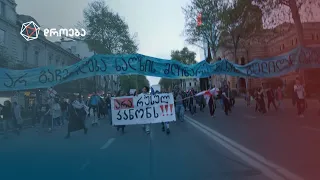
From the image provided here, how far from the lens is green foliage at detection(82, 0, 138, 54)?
4247cm

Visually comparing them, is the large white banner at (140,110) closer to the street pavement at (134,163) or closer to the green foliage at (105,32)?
the street pavement at (134,163)

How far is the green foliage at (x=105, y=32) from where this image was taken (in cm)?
4247

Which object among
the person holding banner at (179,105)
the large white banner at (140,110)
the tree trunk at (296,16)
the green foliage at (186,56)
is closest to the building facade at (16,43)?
the person holding banner at (179,105)

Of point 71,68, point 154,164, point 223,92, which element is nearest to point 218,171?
point 154,164

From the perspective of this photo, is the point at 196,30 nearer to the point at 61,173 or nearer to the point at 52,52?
the point at 52,52

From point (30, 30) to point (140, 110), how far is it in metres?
22.4

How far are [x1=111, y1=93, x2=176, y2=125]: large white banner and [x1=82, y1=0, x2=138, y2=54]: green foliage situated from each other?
111 feet

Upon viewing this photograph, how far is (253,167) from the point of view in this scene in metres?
6.32

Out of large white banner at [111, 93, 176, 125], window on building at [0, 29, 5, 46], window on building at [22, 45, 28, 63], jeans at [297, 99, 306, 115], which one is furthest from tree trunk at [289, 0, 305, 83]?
window on building at [22, 45, 28, 63]

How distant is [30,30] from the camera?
1115 inches

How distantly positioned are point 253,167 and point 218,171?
758 millimetres

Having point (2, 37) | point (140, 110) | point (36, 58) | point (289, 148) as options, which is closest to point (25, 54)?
point (36, 58)

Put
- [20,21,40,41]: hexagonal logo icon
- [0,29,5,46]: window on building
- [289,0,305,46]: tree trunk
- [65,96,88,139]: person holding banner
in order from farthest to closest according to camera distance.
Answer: [20,21,40,41]: hexagonal logo icon
[289,0,305,46]: tree trunk
[0,29,5,46]: window on building
[65,96,88,139]: person holding banner

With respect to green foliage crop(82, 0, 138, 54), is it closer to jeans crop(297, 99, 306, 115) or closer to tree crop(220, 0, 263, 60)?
tree crop(220, 0, 263, 60)
